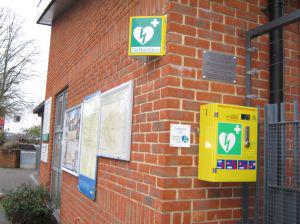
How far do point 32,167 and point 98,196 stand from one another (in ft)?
57.7

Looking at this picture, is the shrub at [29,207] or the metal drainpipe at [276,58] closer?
the metal drainpipe at [276,58]

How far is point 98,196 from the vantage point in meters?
4.82

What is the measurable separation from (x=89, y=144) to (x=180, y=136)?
8.19 feet

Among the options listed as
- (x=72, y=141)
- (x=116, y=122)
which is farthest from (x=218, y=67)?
(x=72, y=141)

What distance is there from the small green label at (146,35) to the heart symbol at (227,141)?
90 centimetres

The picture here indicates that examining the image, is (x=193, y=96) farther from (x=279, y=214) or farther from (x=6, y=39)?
(x=6, y=39)

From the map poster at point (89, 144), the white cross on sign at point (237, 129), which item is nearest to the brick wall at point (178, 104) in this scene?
the white cross on sign at point (237, 129)

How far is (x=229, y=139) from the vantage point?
10.4 ft

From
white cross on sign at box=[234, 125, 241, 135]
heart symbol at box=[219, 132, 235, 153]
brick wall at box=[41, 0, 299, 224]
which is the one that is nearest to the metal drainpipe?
brick wall at box=[41, 0, 299, 224]

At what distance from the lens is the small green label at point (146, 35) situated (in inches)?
131

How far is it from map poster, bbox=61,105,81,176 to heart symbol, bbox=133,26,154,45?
3.06 m

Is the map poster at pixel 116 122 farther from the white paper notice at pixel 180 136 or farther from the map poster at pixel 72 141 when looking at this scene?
the map poster at pixel 72 141

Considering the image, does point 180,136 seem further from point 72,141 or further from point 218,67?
point 72,141

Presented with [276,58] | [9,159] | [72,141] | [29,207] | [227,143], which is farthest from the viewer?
[9,159]
